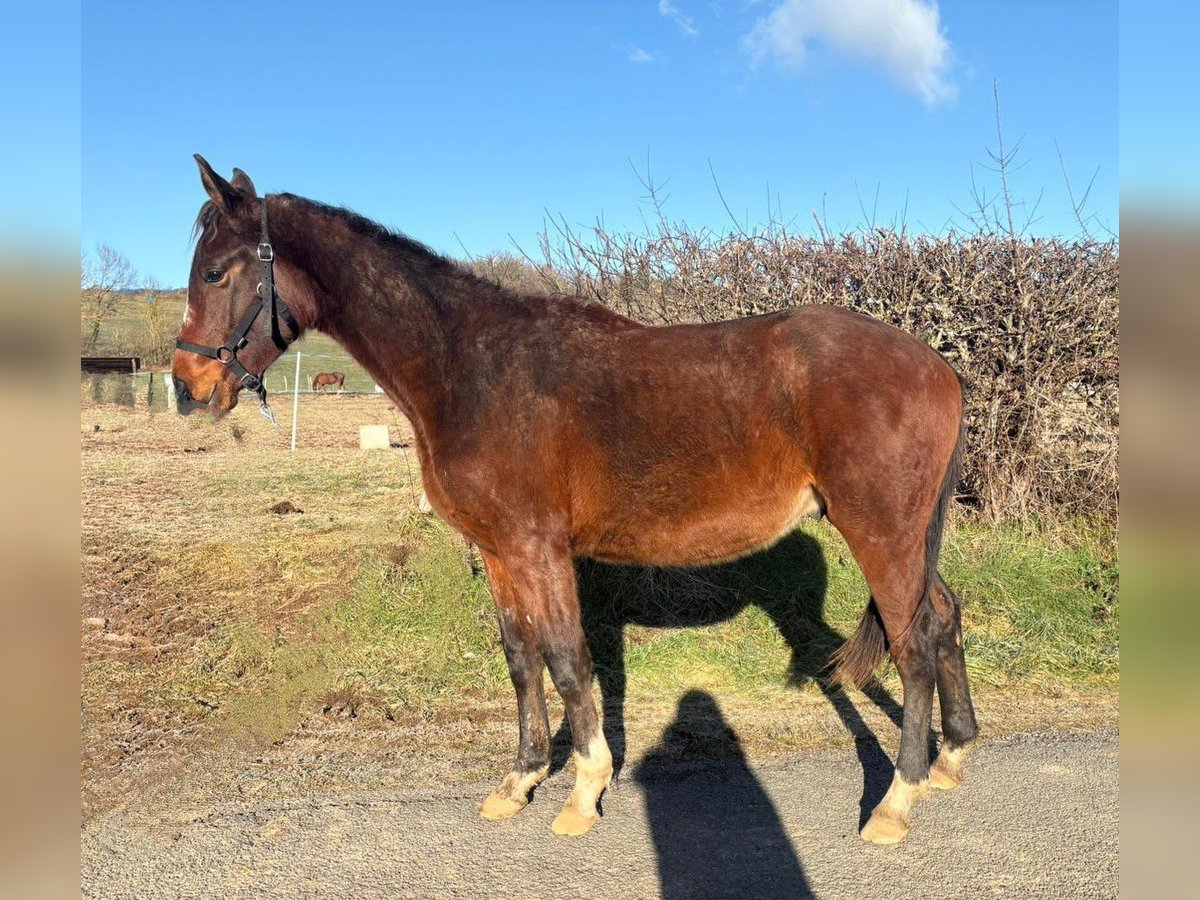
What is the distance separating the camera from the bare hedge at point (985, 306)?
6.18 meters

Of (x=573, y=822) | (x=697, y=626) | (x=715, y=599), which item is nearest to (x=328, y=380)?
(x=715, y=599)

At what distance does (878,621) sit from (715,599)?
2187 millimetres

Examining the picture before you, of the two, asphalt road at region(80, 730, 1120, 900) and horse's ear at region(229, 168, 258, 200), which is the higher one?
horse's ear at region(229, 168, 258, 200)

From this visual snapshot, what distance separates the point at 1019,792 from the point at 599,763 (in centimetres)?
201

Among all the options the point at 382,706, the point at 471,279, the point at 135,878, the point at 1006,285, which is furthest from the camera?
the point at 1006,285

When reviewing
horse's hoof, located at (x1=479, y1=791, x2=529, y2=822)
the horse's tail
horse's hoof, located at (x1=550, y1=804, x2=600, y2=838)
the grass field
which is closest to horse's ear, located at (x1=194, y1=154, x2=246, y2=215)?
the grass field

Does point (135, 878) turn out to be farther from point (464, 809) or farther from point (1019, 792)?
point (1019, 792)

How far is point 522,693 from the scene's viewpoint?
361cm

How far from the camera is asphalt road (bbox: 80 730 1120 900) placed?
271cm

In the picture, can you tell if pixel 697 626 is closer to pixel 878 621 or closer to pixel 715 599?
pixel 715 599

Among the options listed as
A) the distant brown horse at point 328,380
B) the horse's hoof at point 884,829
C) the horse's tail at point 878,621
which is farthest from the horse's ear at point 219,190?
the distant brown horse at point 328,380

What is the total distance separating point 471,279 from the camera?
11.9ft

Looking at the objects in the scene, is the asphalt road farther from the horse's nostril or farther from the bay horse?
the horse's nostril

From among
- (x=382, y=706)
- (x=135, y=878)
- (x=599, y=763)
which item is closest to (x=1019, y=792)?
(x=599, y=763)
